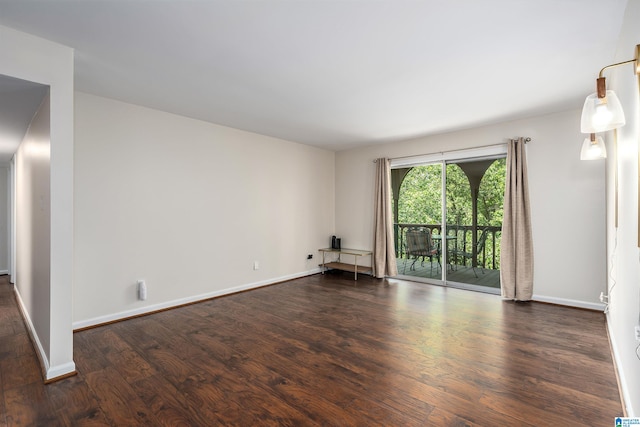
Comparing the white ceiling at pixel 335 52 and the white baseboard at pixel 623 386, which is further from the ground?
the white ceiling at pixel 335 52

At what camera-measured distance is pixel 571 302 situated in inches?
151

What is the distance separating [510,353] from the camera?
262 centimetres

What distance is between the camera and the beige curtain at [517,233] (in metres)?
4.13

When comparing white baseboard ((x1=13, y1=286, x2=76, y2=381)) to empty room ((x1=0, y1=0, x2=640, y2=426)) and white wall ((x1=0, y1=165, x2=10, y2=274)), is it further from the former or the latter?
white wall ((x1=0, y1=165, x2=10, y2=274))

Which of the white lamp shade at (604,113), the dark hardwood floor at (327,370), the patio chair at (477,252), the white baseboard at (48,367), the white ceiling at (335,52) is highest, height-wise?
the white ceiling at (335,52)

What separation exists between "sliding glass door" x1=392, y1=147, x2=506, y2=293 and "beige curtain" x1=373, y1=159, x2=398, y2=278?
0.29m

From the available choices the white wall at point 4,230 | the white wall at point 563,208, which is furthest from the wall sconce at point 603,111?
the white wall at point 4,230

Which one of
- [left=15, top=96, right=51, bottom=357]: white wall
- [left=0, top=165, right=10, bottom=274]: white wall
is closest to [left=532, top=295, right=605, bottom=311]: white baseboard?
[left=15, top=96, right=51, bottom=357]: white wall

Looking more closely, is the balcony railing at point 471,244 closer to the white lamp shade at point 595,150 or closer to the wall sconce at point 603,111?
the white lamp shade at point 595,150

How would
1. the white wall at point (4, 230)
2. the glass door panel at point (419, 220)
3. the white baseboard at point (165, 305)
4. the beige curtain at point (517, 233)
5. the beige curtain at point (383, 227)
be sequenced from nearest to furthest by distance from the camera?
the white baseboard at point (165, 305) < the beige curtain at point (517, 233) < the glass door panel at point (419, 220) < the beige curtain at point (383, 227) < the white wall at point (4, 230)

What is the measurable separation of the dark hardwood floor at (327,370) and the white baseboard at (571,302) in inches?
8.6

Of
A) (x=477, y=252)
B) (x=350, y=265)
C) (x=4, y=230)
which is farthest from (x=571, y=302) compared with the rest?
(x=4, y=230)

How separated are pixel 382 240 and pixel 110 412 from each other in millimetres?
4495

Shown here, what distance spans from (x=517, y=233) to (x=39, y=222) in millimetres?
5421
